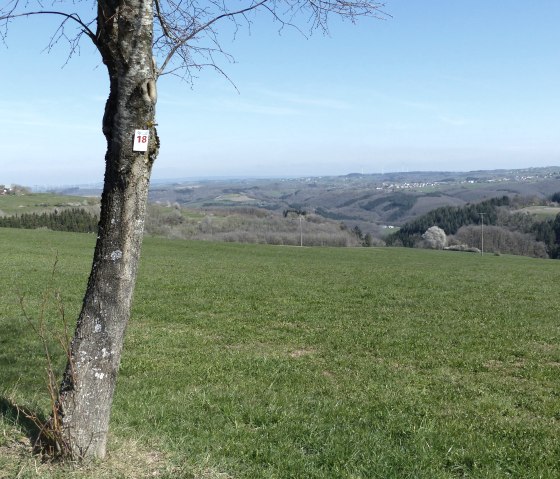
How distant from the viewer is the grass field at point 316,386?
15.7ft

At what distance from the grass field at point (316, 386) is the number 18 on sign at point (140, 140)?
232cm

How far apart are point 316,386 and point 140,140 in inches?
188

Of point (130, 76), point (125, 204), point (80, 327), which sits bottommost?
point (80, 327)

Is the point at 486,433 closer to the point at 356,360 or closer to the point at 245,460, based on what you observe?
the point at 245,460

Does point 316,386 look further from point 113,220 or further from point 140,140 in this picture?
point 140,140

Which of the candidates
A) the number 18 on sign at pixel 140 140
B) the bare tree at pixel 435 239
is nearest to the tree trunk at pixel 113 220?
the number 18 on sign at pixel 140 140

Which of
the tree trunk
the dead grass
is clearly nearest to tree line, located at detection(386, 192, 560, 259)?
the dead grass

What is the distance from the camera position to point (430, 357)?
9.37 meters

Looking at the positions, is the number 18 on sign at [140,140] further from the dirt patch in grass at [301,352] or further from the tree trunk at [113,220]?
the dirt patch in grass at [301,352]

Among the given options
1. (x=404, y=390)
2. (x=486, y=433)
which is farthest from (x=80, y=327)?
(x=404, y=390)

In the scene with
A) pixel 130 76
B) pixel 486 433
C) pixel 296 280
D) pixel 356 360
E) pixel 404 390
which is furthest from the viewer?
pixel 296 280

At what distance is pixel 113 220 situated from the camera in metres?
4.12

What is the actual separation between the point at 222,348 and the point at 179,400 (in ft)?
11.1

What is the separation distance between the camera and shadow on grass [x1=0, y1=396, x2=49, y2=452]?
4.31 metres
